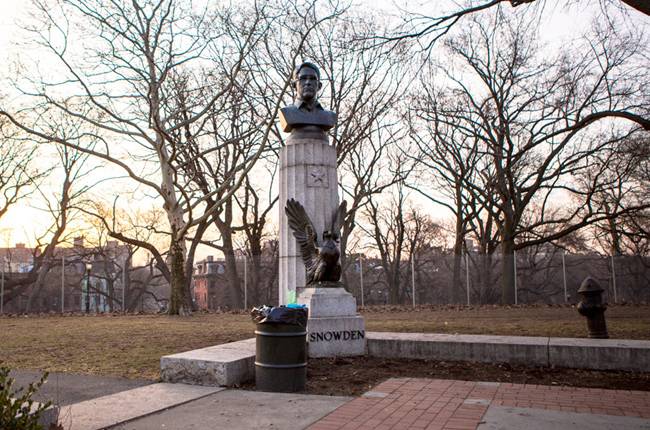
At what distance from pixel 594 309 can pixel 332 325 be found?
4.76m

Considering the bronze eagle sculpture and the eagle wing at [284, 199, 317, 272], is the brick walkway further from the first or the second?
the eagle wing at [284, 199, 317, 272]

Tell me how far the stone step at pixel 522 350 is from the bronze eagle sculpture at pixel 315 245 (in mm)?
1305

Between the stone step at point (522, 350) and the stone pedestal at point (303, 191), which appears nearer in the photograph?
the stone step at point (522, 350)

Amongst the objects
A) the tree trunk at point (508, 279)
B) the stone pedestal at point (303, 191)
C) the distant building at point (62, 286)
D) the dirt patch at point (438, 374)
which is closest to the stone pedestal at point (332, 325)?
the dirt patch at point (438, 374)

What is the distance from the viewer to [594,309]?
9.84 meters

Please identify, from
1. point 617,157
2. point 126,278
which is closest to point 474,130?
point 617,157

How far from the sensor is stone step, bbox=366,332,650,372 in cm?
758

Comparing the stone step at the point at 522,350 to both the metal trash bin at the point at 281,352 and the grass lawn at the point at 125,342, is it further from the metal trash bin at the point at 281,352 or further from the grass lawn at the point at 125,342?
the grass lawn at the point at 125,342

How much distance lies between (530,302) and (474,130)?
9.65 meters

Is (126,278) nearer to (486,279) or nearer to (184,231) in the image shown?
(184,231)

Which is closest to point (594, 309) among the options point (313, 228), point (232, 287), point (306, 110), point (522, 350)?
point (522, 350)

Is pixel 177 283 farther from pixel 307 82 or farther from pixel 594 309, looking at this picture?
pixel 594 309

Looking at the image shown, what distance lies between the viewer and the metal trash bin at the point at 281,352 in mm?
6621

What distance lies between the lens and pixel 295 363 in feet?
21.9
